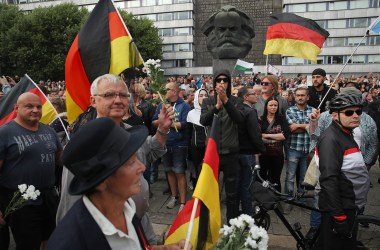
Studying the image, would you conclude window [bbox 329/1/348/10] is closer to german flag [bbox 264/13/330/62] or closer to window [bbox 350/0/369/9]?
window [bbox 350/0/369/9]

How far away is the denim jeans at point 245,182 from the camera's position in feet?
15.6

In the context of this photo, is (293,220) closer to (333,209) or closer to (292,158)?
(292,158)

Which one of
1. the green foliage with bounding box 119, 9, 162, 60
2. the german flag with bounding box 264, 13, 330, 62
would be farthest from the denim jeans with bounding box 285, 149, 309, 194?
the green foliage with bounding box 119, 9, 162, 60

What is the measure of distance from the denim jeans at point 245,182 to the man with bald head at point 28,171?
257 cm

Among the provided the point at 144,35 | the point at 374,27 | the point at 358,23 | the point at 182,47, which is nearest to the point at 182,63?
the point at 182,47

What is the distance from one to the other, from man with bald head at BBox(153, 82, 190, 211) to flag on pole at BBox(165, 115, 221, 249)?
328cm

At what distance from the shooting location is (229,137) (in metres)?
4.40

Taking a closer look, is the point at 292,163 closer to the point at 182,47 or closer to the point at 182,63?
the point at 182,47

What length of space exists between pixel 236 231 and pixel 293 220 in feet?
11.7

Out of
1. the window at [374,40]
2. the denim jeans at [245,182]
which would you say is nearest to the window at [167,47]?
the window at [374,40]

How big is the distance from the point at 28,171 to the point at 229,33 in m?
9.21

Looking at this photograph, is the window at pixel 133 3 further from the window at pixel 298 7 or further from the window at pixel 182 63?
the window at pixel 298 7

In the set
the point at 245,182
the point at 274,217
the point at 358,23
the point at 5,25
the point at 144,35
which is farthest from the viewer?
the point at 358,23

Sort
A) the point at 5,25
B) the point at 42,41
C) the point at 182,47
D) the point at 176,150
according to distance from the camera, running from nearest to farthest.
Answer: the point at 176,150, the point at 42,41, the point at 5,25, the point at 182,47
